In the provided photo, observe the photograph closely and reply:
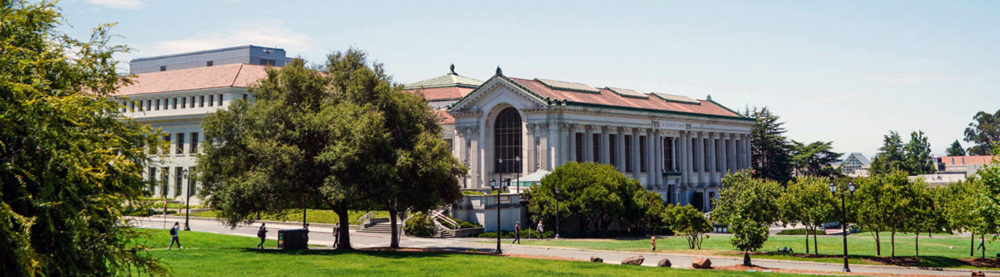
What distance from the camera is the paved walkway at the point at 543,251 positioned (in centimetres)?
3512

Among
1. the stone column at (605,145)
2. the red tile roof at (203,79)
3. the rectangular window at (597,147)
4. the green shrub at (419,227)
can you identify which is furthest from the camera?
the red tile roof at (203,79)

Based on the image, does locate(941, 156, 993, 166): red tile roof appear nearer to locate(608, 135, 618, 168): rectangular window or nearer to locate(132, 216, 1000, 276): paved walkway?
locate(608, 135, 618, 168): rectangular window

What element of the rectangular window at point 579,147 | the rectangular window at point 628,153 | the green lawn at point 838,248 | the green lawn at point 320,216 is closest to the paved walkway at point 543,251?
the green lawn at point 320,216

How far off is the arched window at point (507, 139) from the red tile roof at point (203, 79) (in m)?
26.3

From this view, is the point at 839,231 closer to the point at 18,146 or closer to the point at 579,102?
the point at 579,102

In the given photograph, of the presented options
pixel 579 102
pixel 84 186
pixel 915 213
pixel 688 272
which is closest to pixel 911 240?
pixel 915 213

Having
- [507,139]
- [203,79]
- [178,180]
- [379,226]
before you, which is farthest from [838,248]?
[178,180]

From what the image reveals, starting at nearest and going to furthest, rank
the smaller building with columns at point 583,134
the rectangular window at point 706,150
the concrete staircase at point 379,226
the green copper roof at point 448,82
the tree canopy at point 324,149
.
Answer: the tree canopy at point 324,149
the concrete staircase at point 379,226
the smaller building with columns at point 583,134
the rectangular window at point 706,150
the green copper roof at point 448,82

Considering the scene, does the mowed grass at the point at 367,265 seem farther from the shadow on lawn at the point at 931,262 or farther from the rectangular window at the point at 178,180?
the rectangular window at the point at 178,180

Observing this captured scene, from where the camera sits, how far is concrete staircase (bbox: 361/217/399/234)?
2195 inches

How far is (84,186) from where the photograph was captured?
14.0m

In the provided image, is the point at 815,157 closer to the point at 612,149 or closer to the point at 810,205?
the point at 612,149

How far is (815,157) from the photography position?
120 metres

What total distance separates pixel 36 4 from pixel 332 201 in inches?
913
